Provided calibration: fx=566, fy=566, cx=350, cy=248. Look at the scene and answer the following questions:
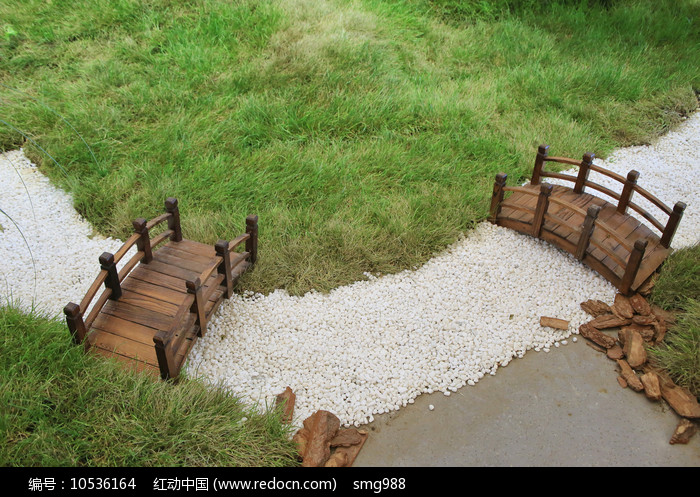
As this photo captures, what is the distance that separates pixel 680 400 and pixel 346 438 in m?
2.67

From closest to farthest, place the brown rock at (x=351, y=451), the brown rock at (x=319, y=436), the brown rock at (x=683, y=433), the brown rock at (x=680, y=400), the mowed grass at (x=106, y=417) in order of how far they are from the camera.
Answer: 1. the mowed grass at (x=106, y=417)
2. the brown rock at (x=319, y=436)
3. the brown rock at (x=351, y=451)
4. the brown rock at (x=683, y=433)
5. the brown rock at (x=680, y=400)

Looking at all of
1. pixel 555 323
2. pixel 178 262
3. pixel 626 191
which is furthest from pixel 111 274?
pixel 626 191

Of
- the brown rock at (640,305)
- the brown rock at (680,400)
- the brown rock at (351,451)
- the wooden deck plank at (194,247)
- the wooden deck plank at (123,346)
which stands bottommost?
the brown rock at (351,451)

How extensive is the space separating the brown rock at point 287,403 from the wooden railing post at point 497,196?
316cm

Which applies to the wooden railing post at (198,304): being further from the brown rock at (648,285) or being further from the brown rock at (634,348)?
the brown rock at (648,285)

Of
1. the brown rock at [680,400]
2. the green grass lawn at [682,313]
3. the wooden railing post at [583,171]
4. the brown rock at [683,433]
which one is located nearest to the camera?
the brown rock at [683,433]

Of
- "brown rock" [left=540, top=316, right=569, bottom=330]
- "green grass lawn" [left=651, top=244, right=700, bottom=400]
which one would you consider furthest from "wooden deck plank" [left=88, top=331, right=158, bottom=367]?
"green grass lawn" [left=651, top=244, right=700, bottom=400]

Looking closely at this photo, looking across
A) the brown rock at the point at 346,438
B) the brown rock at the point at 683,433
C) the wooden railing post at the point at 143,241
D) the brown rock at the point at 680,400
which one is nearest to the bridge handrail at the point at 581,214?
the brown rock at the point at 680,400

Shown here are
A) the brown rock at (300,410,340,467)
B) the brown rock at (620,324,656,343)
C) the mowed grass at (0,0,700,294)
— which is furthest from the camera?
the mowed grass at (0,0,700,294)

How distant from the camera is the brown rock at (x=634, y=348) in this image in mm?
4828

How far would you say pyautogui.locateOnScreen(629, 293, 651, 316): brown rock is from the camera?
17.3ft

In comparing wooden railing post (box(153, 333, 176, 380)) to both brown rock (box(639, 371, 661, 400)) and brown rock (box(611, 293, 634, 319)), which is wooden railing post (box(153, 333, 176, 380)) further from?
brown rock (box(611, 293, 634, 319))

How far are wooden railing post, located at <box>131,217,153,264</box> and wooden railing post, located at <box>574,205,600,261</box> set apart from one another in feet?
13.2
